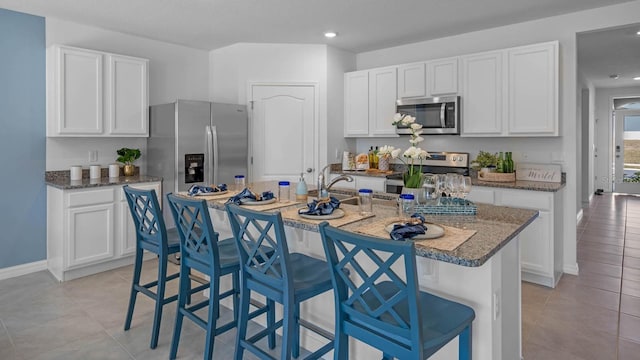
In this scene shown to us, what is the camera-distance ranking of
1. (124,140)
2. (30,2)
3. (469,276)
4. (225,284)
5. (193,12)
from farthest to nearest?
1. (124,140)
2. (193,12)
3. (30,2)
4. (225,284)
5. (469,276)

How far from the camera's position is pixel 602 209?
7348 millimetres

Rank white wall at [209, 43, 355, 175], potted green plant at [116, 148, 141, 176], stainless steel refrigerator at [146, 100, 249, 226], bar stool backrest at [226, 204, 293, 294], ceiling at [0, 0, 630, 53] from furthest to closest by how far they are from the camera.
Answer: white wall at [209, 43, 355, 175] → potted green plant at [116, 148, 141, 176] → stainless steel refrigerator at [146, 100, 249, 226] → ceiling at [0, 0, 630, 53] → bar stool backrest at [226, 204, 293, 294]

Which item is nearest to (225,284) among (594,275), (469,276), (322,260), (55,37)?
(322,260)

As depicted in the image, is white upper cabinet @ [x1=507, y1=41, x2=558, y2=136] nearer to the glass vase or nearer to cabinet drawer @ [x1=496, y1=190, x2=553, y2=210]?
cabinet drawer @ [x1=496, y1=190, x2=553, y2=210]

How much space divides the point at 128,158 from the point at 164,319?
2.18 meters

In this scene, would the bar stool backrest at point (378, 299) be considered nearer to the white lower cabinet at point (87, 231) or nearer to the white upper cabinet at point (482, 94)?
the white upper cabinet at point (482, 94)

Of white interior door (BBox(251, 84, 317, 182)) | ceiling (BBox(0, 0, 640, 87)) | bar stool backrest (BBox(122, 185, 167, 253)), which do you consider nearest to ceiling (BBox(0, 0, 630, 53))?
ceiling (BBox(0, 0, 640, 87))

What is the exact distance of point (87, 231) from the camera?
3.77m

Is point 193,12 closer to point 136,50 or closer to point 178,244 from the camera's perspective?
point 136,50

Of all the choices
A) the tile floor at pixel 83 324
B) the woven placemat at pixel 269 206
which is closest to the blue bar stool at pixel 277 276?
the woven placemat at pixel 269 206

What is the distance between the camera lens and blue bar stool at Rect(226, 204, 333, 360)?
5.73ft

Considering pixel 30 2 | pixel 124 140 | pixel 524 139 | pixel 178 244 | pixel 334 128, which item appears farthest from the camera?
pixel 334 128

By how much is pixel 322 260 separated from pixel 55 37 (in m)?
3.74

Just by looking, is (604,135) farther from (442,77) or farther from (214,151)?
(214,151)
